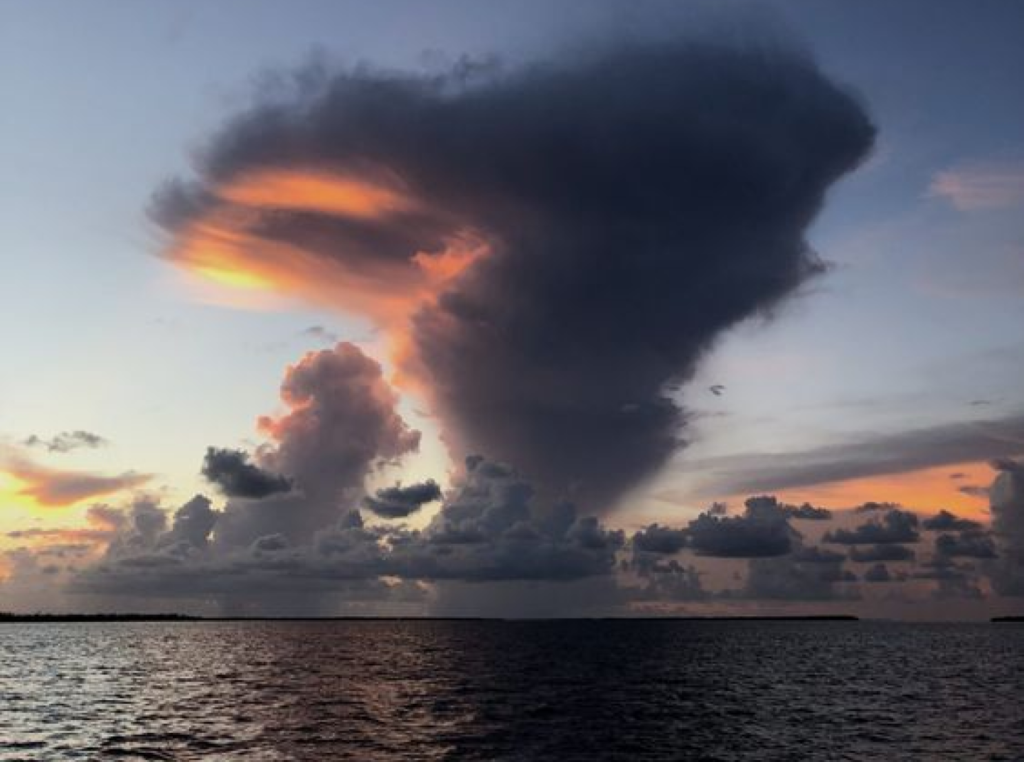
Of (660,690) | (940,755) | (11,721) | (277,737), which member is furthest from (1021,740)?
(11,721)

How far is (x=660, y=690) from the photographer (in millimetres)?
102562

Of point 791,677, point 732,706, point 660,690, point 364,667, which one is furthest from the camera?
point 364,667

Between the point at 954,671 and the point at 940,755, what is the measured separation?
91.1 meters

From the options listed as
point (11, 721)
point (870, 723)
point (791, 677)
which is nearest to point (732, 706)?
point (870, 723)

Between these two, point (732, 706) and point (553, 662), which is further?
point (553, 662)

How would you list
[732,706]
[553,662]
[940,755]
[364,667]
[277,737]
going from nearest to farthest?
1. [940,755]
2. [277,737]
3. [732,706]
4. [364,667]
5. [553,662]

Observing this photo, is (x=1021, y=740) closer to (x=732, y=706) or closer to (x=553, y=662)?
(x=732, y=706)

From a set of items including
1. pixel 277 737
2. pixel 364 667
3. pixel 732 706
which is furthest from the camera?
pixel 364 667

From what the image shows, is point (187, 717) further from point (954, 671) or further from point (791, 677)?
point (954, 671)

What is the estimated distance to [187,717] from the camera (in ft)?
246

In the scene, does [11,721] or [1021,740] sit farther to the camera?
[11,721]

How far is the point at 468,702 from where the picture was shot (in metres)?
86.6

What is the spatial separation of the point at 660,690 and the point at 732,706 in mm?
→ 17535

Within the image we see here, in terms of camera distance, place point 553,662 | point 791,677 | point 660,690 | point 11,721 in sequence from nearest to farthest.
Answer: point 11,721 → point 660,690 → point 791,677 → point 553,662
